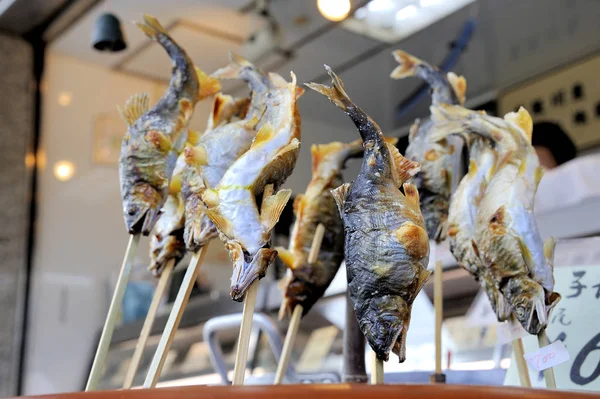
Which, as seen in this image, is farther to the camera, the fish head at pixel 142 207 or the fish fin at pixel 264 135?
the fish head at pixel 142 207

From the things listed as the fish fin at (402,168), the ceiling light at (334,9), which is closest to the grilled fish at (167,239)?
the fish fin at (402,168)

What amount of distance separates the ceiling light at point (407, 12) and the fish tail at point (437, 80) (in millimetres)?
1977

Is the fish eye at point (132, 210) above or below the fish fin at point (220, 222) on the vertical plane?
above

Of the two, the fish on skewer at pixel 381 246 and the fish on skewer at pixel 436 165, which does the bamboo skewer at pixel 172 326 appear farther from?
the fish on skewer at pixel 436 165

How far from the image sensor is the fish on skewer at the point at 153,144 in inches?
51.5

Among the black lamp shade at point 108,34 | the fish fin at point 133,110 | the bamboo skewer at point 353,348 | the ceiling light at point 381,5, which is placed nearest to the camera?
the fish fin at point 133,110

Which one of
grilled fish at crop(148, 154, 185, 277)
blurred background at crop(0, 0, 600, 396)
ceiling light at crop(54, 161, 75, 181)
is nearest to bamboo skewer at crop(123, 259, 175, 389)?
grilled fish at crop(148, 154, 185, 277)

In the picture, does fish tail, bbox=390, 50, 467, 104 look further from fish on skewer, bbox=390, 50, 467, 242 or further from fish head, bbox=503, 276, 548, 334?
fish head, bbox=503, 276, 548, 334

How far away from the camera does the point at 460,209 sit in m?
1.32

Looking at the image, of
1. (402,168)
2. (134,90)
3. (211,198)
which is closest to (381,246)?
(402,168)

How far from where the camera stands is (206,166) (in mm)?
1271

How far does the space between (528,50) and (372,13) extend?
3.92 ft

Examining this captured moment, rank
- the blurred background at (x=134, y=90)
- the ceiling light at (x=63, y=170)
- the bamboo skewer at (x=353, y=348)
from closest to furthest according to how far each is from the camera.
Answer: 1. the bamboo skewer at (x=353, y=348)
2. the blurred background at (x=134, y=90)
3. the ceiling light at (x=63, y=170)

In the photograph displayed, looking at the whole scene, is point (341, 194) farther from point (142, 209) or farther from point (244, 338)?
point (142, 209)
